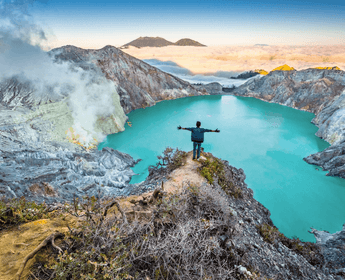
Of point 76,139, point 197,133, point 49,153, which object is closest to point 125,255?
point 197,133

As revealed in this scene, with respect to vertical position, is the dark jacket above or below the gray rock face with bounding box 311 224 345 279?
above

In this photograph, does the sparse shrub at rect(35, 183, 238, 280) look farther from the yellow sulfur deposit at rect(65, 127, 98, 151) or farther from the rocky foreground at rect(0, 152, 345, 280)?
the yellow sulfur deposit at rect(65, 127, 98, 151)

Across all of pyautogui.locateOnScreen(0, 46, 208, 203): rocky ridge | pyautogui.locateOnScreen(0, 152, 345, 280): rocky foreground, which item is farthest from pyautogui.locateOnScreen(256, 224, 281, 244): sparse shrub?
pyautogui.locateOnScreen(0, 46, 208, 203): rocky ridge

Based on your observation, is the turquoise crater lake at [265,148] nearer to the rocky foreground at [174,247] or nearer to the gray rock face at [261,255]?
the gray rock face at [261,255]

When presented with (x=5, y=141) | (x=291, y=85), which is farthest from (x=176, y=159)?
(x=291, y=85)

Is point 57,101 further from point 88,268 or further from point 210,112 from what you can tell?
point 210,112

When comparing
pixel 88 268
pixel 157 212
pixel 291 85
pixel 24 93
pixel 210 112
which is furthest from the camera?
pixel 291 85
